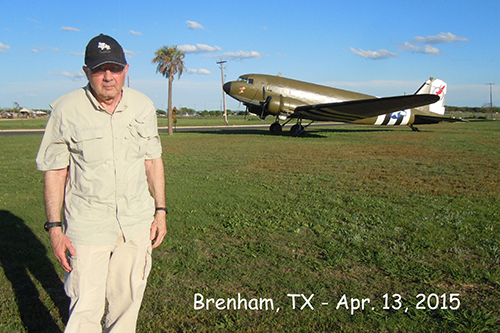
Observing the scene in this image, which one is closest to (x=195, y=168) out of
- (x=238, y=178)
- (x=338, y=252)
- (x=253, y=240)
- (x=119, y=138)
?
(x=238, y=178)

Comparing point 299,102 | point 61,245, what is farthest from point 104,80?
point 299,102

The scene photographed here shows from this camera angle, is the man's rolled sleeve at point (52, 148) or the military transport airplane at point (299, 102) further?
the military transport airplane at point (299, 102)

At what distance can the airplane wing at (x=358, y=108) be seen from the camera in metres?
21.2

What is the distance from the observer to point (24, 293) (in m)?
3.56

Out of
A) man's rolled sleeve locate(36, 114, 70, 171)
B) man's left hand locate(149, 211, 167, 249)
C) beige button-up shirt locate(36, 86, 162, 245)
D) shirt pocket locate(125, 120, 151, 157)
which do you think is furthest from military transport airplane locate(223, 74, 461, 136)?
man's rolled sleeve locate(36, 114, 70, 171)

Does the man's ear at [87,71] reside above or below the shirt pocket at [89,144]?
above

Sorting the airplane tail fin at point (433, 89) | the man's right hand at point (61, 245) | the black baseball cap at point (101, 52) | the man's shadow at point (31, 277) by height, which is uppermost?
the airplane tail fin at point (433, 89)

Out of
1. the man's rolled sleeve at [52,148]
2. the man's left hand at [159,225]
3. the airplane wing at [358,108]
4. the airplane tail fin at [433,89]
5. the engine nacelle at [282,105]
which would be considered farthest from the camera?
the airplane tail fin at [433,89]

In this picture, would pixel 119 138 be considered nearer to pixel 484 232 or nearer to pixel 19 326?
pixel 19 326

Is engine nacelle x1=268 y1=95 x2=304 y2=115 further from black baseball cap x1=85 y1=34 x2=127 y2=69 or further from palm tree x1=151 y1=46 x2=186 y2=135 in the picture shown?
black baseball cap x1=85 y1=34 x2=127 y2=69

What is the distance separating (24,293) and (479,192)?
778cm

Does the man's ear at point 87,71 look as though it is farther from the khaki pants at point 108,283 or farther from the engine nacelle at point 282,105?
the engine nacelle at point 282,105

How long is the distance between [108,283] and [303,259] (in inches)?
96.8

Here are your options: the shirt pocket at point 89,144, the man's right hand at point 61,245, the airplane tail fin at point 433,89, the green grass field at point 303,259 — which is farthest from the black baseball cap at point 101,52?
the airplane tail fin at point 433,89
